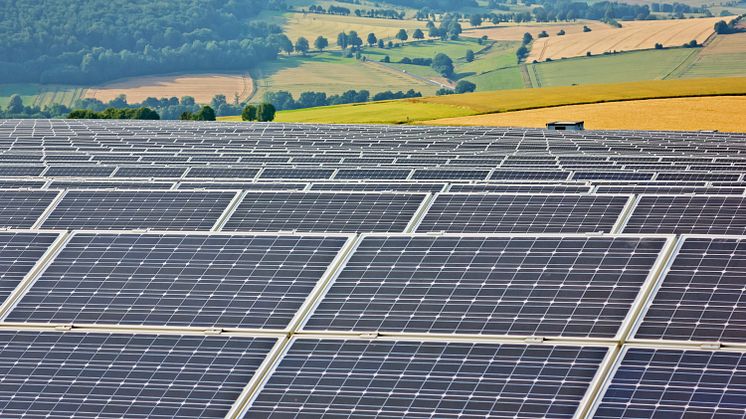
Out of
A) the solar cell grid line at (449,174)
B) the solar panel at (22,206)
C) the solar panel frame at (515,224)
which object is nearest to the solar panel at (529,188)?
the solar panel frame at (515,224)

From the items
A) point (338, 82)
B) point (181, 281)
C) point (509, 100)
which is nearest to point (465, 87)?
point (338, 82)

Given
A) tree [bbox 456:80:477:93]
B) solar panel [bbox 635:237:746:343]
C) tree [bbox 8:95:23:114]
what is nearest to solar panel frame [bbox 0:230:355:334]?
solar panel [bbox 635:237:746:343]

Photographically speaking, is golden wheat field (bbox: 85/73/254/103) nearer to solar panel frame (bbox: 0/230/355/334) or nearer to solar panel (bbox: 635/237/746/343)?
solar panel frame (bbox: 0/230/355/334)

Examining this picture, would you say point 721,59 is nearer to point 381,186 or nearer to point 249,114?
point 249,114

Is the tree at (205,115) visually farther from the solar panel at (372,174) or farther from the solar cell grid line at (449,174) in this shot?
the solar cell grid line at (449,174)

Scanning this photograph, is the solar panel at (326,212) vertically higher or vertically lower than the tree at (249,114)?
higher

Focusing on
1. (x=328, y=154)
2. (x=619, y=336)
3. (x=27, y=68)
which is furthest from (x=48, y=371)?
(x=27, y=68)
